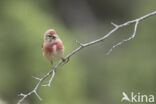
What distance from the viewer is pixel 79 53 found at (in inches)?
523

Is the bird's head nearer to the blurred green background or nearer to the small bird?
the small bird

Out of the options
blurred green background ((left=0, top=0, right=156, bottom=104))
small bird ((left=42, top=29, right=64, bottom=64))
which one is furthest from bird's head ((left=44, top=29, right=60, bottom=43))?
blurred green background ((left=0, top=0, right=156, bottom=104))

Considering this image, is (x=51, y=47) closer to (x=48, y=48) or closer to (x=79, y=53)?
(x=48, y=48)

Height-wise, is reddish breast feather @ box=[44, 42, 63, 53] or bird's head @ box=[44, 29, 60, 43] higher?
bird's head @ box=[44, 29, 60, 43]

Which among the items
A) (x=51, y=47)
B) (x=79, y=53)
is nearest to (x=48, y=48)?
(x=51, y=47)

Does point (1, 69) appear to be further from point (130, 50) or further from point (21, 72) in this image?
point (130, 50)

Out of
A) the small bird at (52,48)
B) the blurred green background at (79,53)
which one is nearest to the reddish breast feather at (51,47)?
the small bird at (52,48)

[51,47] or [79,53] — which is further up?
[79,53]

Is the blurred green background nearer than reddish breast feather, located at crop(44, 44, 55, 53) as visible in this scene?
No

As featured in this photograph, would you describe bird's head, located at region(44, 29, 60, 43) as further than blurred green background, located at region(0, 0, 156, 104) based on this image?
No

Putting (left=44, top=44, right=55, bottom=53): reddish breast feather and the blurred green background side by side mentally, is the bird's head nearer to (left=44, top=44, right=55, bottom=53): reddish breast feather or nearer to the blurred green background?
(left=44, top=44, right=55, bottom=53): reddish breast feather

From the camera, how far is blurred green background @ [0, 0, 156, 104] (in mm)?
10773

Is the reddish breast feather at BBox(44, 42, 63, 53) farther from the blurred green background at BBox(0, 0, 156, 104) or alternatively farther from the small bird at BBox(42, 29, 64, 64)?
the blurred green background at BBox(0, 0, 156, 104)

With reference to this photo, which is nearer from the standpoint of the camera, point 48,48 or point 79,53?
point 48,48
